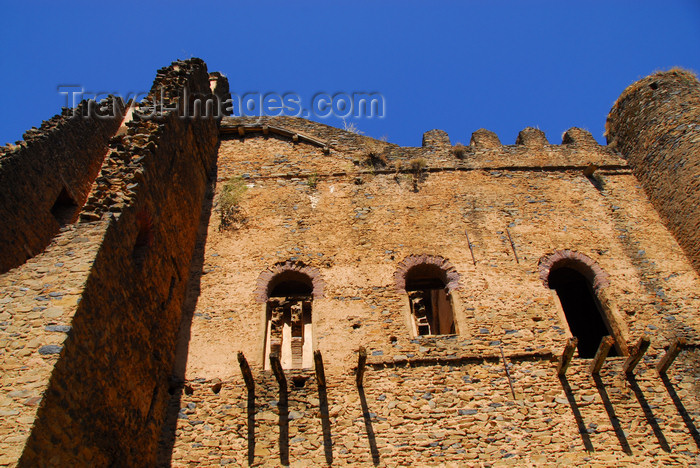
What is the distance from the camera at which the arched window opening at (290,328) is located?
8188 millimetres

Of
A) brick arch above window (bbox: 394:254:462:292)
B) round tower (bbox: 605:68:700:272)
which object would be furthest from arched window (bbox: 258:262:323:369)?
round tower (bbox: 605:68:700:272)

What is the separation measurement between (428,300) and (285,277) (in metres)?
3.53

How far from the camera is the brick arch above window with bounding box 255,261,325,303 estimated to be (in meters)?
8.70

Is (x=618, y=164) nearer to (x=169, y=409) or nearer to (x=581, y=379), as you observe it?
(x=581, y=379)

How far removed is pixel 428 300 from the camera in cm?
1138

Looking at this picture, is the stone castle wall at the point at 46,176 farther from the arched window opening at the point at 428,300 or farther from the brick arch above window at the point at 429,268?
the arched window opening at the point at 428,300

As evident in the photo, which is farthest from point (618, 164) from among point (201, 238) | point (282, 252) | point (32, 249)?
point (32, 249)

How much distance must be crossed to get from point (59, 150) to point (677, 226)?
36.7 ft

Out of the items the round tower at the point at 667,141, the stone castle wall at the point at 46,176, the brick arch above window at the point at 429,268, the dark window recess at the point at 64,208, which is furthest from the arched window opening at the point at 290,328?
the round tower at the point at 667,141

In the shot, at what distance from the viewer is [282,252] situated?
9.32 metres

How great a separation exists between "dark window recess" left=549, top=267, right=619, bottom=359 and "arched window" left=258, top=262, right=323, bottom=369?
4523 mm

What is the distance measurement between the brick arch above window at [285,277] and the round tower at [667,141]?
20.5 ft

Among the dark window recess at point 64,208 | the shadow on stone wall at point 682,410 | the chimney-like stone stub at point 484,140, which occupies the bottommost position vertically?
the shadow on stone wall at point 682,410

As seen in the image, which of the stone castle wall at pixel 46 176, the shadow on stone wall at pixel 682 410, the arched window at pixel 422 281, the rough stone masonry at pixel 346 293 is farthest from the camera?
the arched window at pixel 422 281
